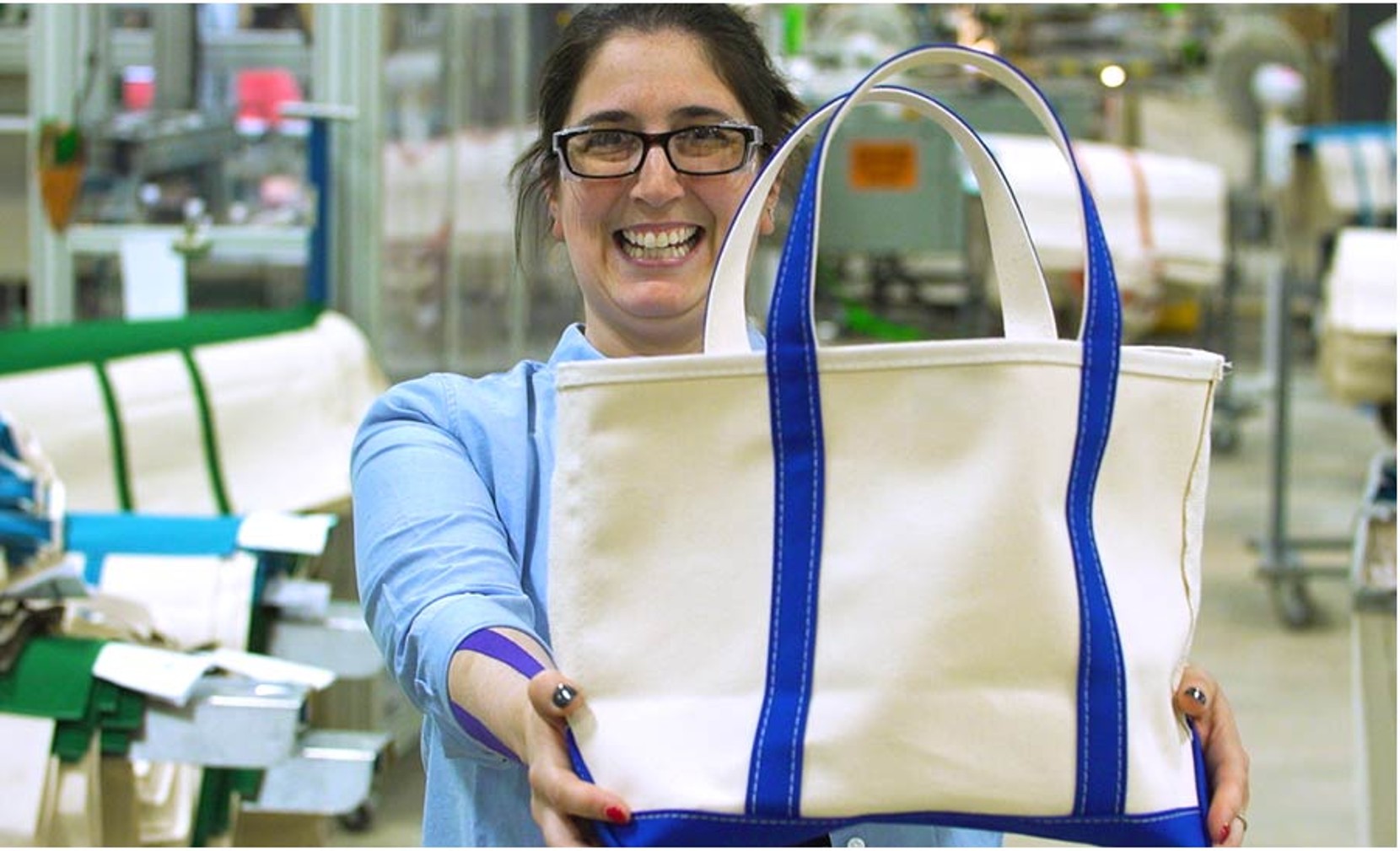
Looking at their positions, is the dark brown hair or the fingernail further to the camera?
the dark brown hair

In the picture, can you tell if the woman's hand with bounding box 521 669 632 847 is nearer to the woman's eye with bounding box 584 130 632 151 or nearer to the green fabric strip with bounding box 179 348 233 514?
the woman's eye with bounding box 584 130 632 151

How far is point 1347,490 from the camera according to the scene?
6910mm

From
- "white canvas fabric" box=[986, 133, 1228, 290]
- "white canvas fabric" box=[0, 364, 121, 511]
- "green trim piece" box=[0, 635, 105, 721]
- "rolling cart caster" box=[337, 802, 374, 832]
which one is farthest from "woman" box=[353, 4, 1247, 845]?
"white canvas fabric" box=[986, 133, 1228, 290]

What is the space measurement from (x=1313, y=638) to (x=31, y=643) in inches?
155

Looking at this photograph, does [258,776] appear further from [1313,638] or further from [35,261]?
[1313,638]

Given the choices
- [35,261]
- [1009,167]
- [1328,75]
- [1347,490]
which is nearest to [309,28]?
[35,261]

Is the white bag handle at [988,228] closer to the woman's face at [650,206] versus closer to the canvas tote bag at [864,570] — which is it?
the canvas tote bag at [864,570]

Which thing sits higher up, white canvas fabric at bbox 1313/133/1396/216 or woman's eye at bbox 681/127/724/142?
white canvas fabric at bbox 1313/133/1396/216

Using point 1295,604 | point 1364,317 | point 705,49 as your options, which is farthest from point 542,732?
point 1295,604

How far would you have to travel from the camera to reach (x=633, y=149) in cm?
121

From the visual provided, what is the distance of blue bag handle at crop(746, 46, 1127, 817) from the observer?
85cm

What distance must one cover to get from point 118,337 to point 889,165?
3897mm

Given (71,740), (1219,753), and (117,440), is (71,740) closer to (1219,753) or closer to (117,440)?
(117,440)

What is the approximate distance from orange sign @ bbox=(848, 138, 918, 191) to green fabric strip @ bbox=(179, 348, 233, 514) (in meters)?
3.73
